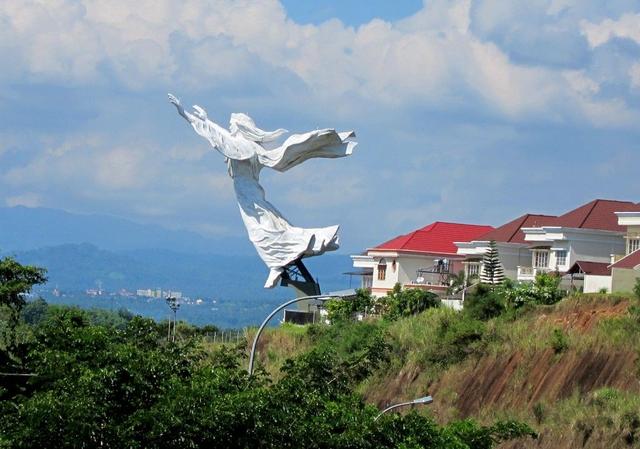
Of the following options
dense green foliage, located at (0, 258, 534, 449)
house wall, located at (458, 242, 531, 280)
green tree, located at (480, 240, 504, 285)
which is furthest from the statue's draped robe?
dense green foliage, located at (0, 258, 534, 449)

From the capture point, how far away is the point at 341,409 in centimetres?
3294

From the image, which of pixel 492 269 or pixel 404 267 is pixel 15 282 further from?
pixel 404 267

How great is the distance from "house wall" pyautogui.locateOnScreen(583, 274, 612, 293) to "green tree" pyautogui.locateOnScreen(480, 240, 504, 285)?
672cm

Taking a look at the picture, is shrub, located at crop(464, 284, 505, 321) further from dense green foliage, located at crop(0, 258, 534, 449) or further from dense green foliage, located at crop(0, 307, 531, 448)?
dense green foliage, located at crop(0, 307, 531, 448)

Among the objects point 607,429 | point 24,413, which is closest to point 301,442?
point 24,413

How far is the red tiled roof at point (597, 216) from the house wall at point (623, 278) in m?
11.9

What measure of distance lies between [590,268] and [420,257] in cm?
1856

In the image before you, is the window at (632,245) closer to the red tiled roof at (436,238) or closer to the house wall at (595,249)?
the house wall at (595,249)

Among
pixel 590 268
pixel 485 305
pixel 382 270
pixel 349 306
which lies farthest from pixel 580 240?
pixel 382 270

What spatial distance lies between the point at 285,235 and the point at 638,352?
24071 mm

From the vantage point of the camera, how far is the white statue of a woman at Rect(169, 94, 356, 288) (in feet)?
214

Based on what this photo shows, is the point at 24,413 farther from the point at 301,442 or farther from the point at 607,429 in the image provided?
the point at 607,429

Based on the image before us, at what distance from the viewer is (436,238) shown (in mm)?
82812

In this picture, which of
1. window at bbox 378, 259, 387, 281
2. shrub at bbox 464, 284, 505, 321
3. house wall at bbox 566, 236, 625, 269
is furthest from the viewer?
window at bbox 378, 259, 387, 281
